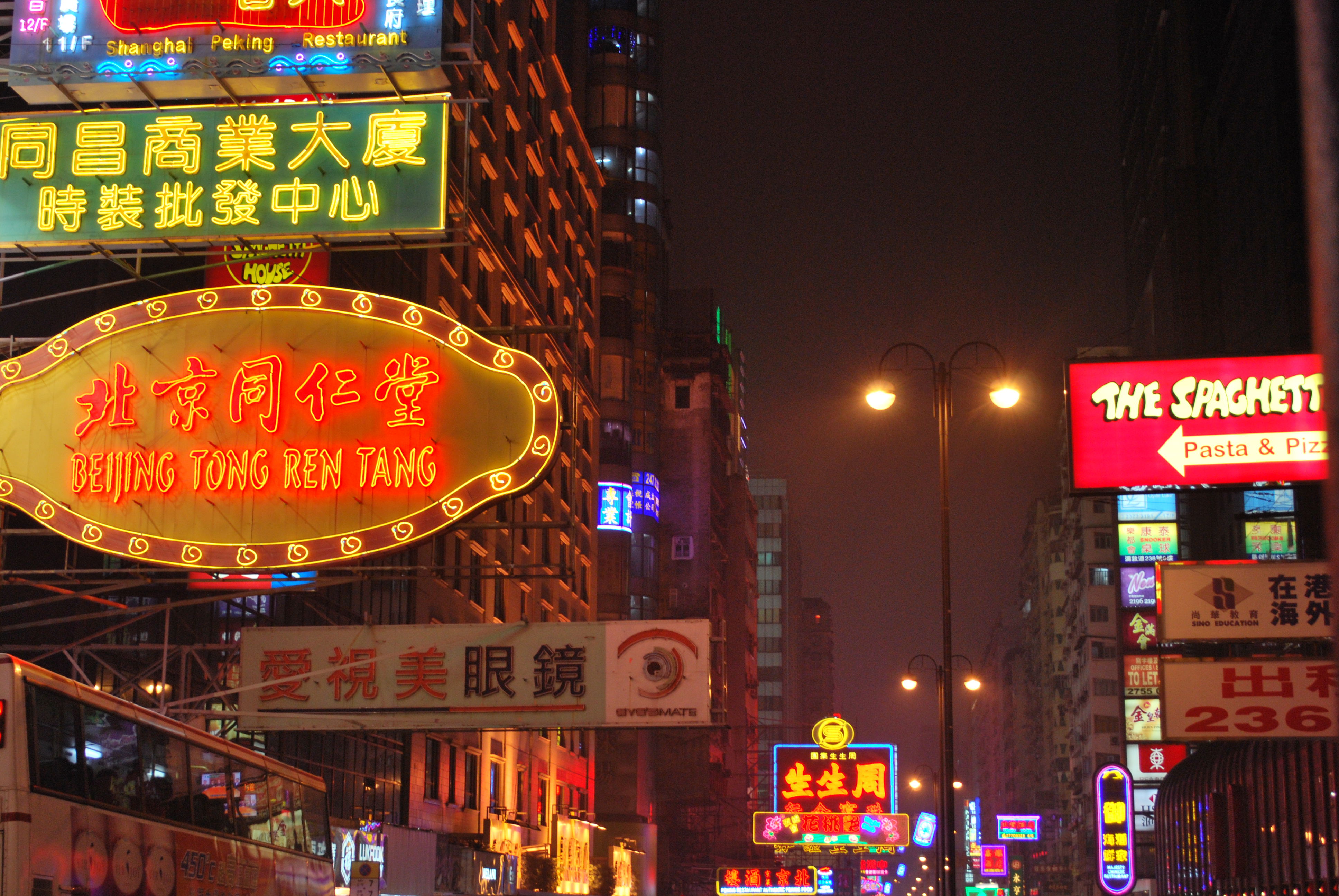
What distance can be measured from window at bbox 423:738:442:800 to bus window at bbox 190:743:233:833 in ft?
104

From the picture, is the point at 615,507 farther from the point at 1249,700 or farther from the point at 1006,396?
the point at 1249,700

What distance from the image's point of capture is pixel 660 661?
910 inches

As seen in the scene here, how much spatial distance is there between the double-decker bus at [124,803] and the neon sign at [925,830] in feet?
171

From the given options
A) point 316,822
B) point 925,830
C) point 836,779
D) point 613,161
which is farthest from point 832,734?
point 613,161

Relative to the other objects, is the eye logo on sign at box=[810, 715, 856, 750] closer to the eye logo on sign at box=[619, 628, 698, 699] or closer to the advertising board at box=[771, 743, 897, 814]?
the advertising board at box=[771, 743, 897, 814]

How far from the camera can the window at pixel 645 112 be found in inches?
4067

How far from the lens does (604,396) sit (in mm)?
90500

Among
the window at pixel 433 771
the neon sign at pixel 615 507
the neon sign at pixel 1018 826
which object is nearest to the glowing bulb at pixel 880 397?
the window at pixel 433 771

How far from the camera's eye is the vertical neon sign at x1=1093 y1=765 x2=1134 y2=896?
166ft

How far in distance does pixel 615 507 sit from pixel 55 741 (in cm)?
7214

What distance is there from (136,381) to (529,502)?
40.8 m

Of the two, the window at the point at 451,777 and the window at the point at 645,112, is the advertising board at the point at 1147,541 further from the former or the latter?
the window at the point at 645,112

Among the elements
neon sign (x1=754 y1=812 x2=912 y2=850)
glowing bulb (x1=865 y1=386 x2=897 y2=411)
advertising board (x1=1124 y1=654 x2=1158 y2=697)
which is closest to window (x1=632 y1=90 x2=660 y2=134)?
advertising board (x1=1124 y1=654 x2=1158 y2=697)

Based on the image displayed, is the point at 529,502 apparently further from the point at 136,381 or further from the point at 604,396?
the point at 136,381
